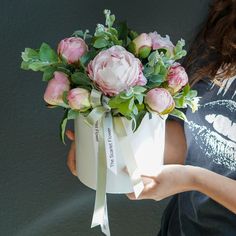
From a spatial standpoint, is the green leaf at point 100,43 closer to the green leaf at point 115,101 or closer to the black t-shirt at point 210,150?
the green leaf at point 115,101

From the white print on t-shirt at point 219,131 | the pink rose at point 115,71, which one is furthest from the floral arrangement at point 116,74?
the white print on t-shirt at point 219,131

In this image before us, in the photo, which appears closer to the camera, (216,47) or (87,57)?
(87,57)

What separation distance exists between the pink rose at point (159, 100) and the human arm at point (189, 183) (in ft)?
0.47

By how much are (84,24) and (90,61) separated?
51 cm

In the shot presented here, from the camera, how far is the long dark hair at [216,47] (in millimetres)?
947

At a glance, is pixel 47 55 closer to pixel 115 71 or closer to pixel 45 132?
pixel 115 71

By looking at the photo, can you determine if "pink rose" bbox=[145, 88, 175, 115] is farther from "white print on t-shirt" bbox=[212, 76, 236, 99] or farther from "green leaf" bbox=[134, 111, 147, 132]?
"white print on t-shirt" bbox=[212, 76, 236, 99]

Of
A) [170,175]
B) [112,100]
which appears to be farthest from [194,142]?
[112,100]

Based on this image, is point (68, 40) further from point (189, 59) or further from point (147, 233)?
point (147, 233)

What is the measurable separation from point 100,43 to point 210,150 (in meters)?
0.30

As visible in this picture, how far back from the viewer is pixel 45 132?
134 cm

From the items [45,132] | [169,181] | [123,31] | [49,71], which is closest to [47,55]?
[49,71]

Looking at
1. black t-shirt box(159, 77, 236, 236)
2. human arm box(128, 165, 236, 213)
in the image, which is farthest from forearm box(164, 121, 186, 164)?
human arm box(128, 165, 236, 213)

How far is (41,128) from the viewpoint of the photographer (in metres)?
1.33
